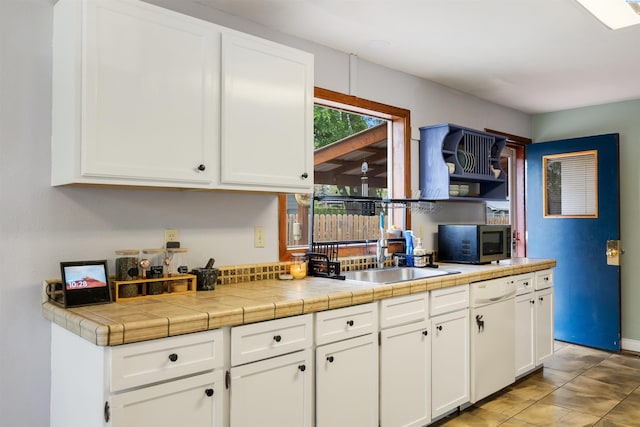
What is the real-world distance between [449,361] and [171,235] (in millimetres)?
1789

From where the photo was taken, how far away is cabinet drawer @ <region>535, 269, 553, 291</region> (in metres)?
3.81

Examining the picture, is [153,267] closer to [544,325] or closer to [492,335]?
[492,335]

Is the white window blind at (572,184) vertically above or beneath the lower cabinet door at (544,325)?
above

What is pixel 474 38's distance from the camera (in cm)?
302

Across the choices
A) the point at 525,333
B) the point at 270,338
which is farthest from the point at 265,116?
the point at 525,333

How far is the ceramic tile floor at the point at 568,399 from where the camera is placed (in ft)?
9.73

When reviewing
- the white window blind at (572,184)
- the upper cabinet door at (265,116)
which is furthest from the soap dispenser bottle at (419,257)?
the white window blind at (572,184)

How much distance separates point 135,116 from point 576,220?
173 inches

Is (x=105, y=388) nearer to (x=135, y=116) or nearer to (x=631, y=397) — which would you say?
(x=135, y=116)

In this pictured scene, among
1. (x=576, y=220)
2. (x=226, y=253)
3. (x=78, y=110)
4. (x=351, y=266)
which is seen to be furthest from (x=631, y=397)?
(x=78, y=110)

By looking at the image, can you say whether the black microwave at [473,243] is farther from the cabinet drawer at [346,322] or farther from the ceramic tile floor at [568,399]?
the cabinet drawer at [346,322]

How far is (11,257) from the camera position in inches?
76.8

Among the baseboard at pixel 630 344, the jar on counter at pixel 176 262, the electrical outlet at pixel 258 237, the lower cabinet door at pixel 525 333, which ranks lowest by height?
the baseboard at pixel 630 344

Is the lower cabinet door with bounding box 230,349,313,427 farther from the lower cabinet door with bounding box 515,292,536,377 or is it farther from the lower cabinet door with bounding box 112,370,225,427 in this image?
the lower cabinet door with bounding box 515,292,536,377
